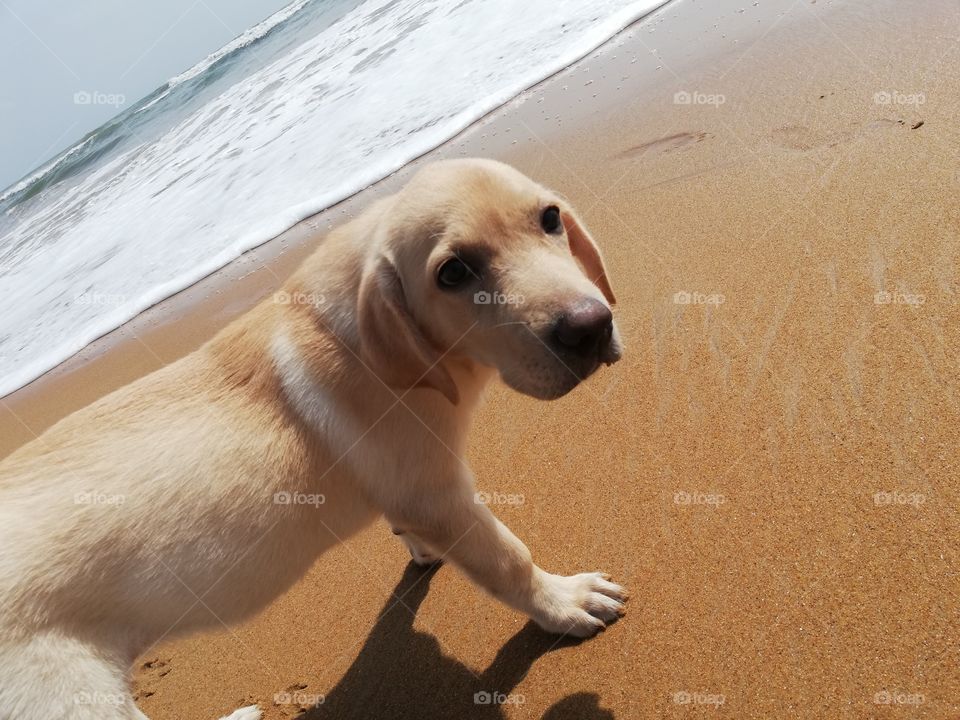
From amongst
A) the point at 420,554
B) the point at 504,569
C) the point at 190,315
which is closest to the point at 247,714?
the point at 420,554

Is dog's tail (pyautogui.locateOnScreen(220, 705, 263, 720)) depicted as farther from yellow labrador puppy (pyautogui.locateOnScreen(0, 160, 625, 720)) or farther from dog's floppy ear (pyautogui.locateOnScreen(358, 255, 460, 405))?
dog's floppy ear (pyautogui.locateOnScreen(358, 255, 460, 405))

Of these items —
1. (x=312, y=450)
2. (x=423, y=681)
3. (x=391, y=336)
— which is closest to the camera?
(x=391, y=336)

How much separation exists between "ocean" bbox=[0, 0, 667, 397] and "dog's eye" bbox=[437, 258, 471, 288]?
717cm

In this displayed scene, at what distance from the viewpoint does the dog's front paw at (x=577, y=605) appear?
3.06 m

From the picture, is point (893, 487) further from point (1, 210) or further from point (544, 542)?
point (1, 210)

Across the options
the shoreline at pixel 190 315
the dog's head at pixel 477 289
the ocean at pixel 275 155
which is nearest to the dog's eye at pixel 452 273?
the dog's head at pixel 477 289

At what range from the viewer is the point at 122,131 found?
104ft

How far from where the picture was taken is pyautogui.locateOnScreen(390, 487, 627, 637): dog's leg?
9.86ft

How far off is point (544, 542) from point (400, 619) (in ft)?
2.99

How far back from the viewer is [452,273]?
2.84 metres

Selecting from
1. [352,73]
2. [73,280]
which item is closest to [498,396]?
[73,280]

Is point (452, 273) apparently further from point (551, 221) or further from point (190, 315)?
point (190, 315)

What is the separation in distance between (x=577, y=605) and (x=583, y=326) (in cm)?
141

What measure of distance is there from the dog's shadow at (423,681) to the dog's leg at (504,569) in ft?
0.54
